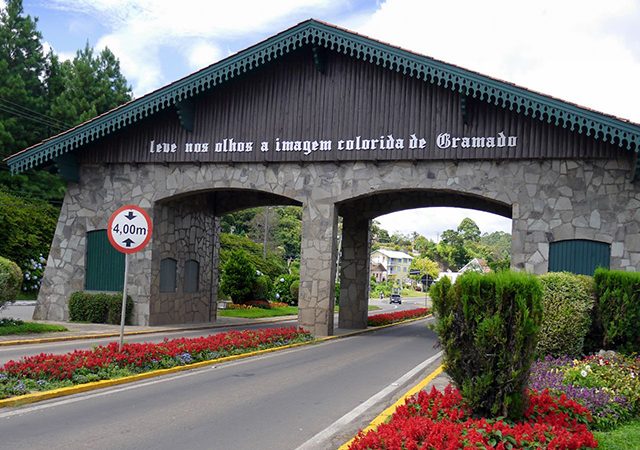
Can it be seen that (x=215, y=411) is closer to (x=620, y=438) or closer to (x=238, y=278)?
(x=620, y=438)

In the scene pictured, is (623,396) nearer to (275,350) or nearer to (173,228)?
(275,350)

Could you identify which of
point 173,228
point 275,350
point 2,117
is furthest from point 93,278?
point 2,117

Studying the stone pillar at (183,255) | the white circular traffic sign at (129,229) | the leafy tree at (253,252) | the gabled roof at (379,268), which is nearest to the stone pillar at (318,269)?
the stone pillar at (183,255)

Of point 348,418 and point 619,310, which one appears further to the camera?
point 619,310

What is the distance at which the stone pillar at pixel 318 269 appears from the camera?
20.3m

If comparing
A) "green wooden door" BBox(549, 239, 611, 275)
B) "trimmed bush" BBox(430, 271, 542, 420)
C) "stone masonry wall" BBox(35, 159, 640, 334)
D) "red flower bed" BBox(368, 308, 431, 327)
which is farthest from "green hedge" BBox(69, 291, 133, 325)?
"trimmed bush" BBox(430, 271, 542, 420)

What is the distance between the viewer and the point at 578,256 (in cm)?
1795

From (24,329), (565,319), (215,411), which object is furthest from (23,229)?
(565,319)

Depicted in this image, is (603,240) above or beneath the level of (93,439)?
above

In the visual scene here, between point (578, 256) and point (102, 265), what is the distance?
1495 cm

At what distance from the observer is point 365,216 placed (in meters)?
26.1

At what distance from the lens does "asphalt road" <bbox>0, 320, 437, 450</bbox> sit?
7055 millimetres

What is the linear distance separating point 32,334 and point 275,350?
6.21 m

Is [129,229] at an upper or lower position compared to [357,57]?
lower
